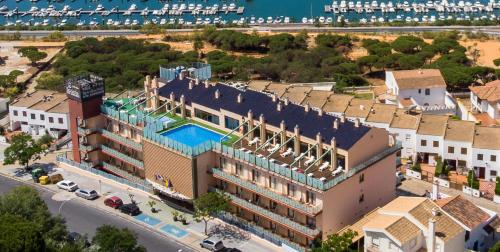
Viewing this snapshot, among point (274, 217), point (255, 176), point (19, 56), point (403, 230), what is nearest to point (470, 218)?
point (403, 230)

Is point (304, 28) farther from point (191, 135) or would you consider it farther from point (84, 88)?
point (191, 135)

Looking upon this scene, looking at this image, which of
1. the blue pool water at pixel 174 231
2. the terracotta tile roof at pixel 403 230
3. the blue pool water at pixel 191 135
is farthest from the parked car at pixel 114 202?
the terracotta tile roof at pixel 403 230

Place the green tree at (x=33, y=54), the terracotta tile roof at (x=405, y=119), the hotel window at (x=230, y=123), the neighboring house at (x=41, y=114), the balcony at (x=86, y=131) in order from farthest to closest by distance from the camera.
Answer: the green tree at (x=33, y=54) < the neighboring house at (x=41, y=114) < the terracotta tile roof at (x=405, y=119) < the balcony at (x=86, y=131) < the hotel window at (x=230, y=123)

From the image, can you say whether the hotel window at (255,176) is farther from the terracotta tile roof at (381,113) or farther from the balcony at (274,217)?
the terracotta tile roof at (381,113)

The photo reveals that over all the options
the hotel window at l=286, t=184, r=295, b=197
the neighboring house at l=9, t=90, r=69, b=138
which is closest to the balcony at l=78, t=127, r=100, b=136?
the neighboring house at l=9, t=90, r=69, b=138

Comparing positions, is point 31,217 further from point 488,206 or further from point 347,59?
point 347,59

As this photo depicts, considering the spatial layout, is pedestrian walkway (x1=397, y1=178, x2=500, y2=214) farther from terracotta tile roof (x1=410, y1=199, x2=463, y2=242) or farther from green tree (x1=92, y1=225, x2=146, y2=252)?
green tree (x1=92, y1=225, x2=146, y2=252)

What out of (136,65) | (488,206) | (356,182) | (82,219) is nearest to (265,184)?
(356,182)
